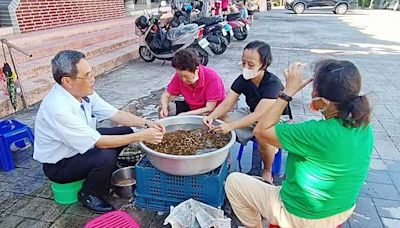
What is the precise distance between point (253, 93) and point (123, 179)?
107cm

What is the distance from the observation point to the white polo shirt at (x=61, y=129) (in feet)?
5.97

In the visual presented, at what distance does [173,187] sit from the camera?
6.54 ft

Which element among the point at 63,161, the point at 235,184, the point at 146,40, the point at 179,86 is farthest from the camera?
the point at 146,40

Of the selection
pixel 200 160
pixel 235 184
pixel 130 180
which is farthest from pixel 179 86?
pixel 235 184

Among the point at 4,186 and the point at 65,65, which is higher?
the point at 65,65

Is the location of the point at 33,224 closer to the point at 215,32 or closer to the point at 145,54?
the point at 145,54

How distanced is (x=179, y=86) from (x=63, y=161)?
40.4 inches

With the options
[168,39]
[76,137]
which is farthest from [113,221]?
[168,39]

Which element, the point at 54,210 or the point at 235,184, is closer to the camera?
the point at 235,184

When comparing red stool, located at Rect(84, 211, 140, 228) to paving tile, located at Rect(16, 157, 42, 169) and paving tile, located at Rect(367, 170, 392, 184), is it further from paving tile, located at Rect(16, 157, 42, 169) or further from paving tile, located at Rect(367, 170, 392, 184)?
paving tile, located at Rect(367, 170, 392, 184)

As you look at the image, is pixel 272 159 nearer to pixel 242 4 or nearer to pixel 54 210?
pixel 54 210

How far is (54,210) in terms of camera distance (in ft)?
6.77

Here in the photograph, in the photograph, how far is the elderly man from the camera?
1.83 m

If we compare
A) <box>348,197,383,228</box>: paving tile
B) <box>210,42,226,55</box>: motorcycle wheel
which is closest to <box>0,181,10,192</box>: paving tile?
<box>348,197,383,228</box>: paving tile
